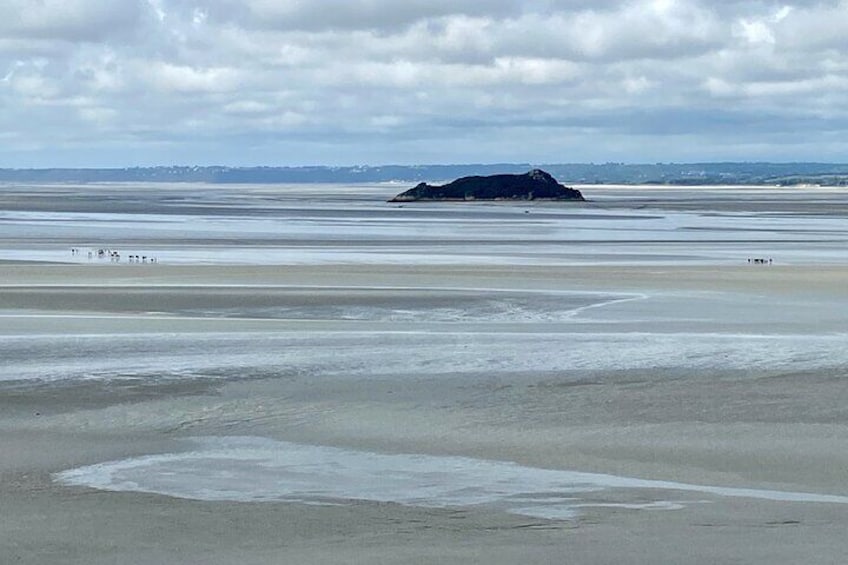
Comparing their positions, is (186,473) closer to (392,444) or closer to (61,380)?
(392,444)

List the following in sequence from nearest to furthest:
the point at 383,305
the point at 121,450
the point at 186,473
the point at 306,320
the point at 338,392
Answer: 1. the point at 186,473
2. the point at 121,450
3. the point at 338,392
4. the point at 306,320
5. the point at 383,305

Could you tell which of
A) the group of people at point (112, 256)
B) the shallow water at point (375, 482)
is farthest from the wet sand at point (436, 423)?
the group of people at point (112, 256)

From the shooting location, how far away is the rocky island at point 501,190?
133 metres

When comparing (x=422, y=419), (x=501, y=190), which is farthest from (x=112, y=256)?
(x=501, y=190)

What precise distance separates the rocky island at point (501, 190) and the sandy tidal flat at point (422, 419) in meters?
103

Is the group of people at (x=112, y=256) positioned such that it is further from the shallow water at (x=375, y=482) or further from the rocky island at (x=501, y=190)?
the rocky island at (x=501, y=190)

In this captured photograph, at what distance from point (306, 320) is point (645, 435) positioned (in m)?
10.2

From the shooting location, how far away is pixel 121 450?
1111 centimetres

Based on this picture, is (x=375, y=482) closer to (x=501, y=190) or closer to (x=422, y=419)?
(x=422, y=419)

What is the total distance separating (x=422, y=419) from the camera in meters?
12.6

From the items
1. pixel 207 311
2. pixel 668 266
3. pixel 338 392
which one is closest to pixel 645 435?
pixel 338 392

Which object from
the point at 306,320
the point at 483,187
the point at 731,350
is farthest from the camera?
the point at 483,187

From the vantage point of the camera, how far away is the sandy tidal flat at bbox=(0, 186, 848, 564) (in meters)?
8.37

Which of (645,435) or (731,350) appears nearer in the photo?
(645,435)
